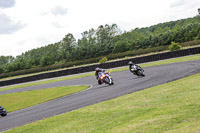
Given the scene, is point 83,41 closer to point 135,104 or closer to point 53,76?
point 53,76

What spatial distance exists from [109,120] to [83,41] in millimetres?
121164

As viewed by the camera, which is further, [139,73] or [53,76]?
[53,76]

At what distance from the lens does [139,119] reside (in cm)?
869

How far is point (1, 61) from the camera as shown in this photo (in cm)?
18788

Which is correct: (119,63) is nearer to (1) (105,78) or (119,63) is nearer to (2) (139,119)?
(1) (105,78)

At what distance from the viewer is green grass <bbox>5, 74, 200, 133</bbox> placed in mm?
7367

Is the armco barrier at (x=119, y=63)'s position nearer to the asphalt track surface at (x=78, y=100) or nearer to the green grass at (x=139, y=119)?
the asphalt track surface at (x=78, y=100)

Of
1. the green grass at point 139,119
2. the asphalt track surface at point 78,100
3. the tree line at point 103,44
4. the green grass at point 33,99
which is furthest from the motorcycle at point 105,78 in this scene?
the tree line at point 103,44

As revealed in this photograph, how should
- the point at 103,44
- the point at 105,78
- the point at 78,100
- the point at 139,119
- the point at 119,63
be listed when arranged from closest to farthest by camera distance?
the point at 139,119 → the point at 78,100 → the point at 105,78 → the point at 119,63 → the point at 103,44

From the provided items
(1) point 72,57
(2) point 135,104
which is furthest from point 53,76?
(1) point 72,57

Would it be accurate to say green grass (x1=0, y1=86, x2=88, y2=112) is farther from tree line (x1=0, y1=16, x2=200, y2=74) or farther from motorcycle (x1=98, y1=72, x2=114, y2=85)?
tree line (x1=0, y1=16, x2=200, y2=74)

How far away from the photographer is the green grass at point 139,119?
737 centimetres

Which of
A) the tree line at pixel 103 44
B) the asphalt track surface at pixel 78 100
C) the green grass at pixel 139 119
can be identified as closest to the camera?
the green grass at pixel 139 119

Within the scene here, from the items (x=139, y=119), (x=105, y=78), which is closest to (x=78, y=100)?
(x=105, y=78)
